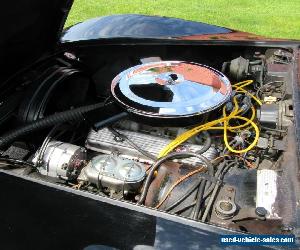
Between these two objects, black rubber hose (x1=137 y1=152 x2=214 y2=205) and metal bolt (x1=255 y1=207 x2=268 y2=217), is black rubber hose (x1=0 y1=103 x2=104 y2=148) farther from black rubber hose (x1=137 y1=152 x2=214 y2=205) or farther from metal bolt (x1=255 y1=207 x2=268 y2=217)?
metal bolt (x1=255 y1=207 x2=268 y2=217)

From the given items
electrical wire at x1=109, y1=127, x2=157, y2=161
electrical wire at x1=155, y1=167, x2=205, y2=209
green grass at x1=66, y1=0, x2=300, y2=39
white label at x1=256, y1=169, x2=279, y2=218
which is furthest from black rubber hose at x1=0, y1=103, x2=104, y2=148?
green grass at x1=66, y1=0, x2=300, y2=39

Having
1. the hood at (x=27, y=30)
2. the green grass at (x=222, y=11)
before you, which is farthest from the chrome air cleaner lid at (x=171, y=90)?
the green grass at (x=222, y=11)

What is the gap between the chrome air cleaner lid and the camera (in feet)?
5.55

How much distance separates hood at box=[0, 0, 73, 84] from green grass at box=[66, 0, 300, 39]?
3.09m

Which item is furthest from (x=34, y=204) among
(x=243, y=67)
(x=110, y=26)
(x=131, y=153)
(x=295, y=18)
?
(x=295, y=18)

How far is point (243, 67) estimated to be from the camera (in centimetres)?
210

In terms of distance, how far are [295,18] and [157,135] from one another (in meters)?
4.15

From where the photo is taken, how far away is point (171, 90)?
5.91 feet

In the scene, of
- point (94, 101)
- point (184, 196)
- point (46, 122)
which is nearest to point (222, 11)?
point (94, 101)

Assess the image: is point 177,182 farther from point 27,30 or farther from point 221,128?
point 27,30

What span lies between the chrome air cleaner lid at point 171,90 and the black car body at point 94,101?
5.5 inches

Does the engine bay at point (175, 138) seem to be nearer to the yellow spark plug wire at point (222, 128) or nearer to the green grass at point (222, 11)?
the yellow spark plug wire at point (222, 128)

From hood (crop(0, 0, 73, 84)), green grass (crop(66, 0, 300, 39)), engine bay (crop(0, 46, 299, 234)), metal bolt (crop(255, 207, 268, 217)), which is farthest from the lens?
green grass (crop(66, 0, 300, 39))

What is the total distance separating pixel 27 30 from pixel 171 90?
0.75 metres
